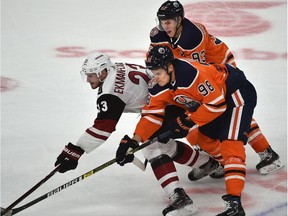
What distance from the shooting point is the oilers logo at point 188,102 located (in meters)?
4.29

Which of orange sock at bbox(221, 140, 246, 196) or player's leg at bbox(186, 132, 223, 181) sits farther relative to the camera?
player's leg at bbox(186, 132, 223, 181)

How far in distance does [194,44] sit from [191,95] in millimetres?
645

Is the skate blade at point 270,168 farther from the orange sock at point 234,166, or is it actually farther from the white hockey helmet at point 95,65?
the white hockey helmet at point 95,65

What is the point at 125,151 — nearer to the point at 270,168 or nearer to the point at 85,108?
the point at 270,168

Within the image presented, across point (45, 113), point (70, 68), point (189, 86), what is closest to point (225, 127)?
point (189, 86)

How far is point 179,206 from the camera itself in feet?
14.0

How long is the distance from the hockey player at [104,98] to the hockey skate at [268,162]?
668mm

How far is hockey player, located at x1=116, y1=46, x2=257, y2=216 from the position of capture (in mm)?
4133

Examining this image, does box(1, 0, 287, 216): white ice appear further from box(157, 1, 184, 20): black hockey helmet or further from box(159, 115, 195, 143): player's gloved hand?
box(157, 1, 184, 20): black hockey helmet

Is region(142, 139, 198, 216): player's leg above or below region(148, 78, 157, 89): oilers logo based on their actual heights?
below

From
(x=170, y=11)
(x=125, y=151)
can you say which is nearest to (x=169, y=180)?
(x=125, y=151)

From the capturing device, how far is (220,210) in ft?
14.2

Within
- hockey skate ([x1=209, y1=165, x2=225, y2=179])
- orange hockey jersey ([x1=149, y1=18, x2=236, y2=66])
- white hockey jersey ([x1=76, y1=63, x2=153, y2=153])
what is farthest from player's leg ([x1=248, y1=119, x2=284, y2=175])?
white hockey jersey ([x1=76, y1=63, x2=153, y2=153])

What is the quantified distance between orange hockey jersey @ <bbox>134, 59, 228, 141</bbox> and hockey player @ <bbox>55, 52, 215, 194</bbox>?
131mm
